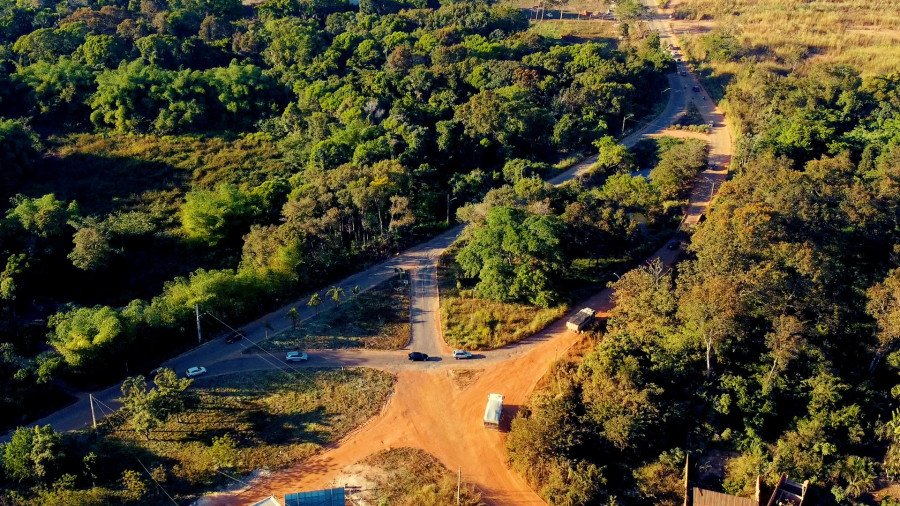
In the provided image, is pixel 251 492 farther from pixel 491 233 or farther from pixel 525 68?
pixel 525 68

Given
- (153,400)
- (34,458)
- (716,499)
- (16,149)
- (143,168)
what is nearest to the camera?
(716,499)

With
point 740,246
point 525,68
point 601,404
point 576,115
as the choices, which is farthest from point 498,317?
point 525,68

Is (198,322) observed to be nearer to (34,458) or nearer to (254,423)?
(254,423)

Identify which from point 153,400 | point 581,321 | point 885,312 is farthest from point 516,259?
point 153,400

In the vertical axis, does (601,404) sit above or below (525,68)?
below

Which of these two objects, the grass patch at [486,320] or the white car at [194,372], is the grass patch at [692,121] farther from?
the white car at [194,372]

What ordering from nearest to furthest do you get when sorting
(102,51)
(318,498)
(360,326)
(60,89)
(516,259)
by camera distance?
(318,498) → (360,326) → (516,259) → (60,89) → (102,51)

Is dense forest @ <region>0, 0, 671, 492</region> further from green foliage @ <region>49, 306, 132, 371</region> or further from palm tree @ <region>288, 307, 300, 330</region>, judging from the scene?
palm tree @ <region>288, 307, 300, 330</region>

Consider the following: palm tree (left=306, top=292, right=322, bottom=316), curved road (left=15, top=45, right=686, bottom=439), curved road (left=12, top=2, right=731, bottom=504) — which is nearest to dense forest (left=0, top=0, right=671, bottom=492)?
curved road (left=15, top=45, right=686, bottom=439)
